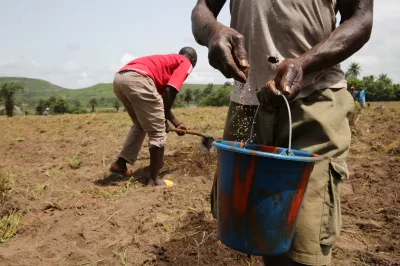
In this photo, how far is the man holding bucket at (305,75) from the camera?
52.8 inches

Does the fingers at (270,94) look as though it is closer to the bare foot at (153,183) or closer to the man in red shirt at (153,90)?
the man in red shirt at (153,90)

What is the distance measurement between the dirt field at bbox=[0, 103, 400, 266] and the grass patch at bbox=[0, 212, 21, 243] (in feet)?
0.04

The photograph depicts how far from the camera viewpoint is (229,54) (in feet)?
4.41

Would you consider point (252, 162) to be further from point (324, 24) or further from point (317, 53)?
point (324, 24)

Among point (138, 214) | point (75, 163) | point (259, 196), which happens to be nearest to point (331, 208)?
point (259, 196)

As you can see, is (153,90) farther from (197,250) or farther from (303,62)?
(303,62)

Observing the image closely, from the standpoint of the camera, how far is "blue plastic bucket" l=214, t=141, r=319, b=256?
115 centimetres

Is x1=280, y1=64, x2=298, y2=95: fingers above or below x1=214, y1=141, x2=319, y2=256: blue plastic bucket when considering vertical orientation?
above

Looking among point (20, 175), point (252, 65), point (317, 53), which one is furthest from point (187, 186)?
point (317, 53)

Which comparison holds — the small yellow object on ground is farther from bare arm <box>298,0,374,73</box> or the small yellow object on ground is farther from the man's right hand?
bare arm <box>298,0,374,73</box>

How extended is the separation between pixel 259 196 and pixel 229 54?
544 mm

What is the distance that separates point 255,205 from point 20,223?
2314 millimetres

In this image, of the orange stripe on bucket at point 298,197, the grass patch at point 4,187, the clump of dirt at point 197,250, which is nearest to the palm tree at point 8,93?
the grass patch at point 4,187

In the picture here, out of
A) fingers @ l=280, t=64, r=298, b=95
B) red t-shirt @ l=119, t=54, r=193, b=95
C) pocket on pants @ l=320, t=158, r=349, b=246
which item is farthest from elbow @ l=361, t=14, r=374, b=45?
red t-shirt @ l=119, t=54, r=193, b=95
